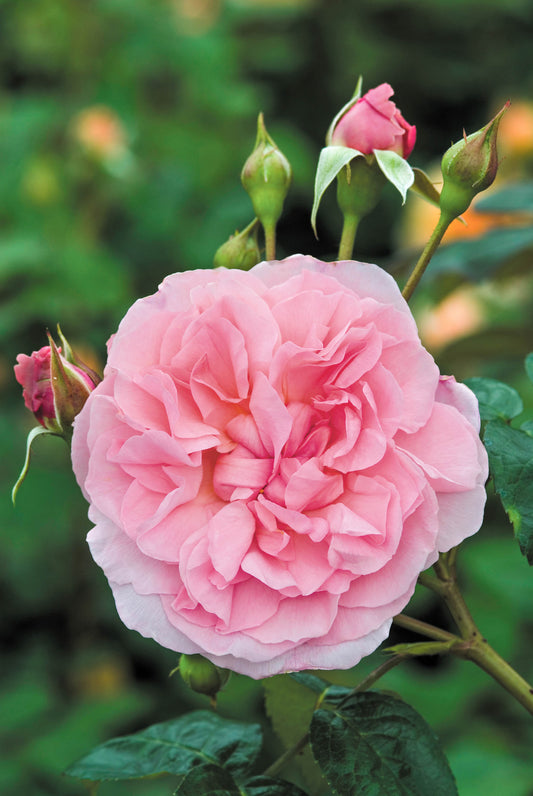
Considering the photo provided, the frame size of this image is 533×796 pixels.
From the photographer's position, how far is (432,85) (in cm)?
314

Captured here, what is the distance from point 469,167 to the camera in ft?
2.07

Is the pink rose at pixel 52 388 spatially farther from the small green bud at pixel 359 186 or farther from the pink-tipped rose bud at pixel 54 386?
the small green bud at pixel 359 186

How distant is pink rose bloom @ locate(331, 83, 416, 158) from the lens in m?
0.64

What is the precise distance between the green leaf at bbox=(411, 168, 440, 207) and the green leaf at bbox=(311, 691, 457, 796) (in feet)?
1.16

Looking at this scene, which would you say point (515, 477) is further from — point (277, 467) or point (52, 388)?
point (52, 388)

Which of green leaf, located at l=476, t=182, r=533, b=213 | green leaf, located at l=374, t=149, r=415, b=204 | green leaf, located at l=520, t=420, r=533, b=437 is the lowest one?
green leaf, located at l=476, t=182, r=533, b=213

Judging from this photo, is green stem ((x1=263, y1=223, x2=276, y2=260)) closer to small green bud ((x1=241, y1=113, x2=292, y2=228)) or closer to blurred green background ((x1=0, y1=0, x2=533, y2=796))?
small green bud ((x1=241, y1=113, x2=292, y2=228))

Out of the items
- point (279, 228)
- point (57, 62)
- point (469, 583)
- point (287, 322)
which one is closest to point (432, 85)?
point (279, 228)

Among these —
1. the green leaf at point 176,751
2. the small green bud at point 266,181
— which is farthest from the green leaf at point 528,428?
the green leaf at point 176,751

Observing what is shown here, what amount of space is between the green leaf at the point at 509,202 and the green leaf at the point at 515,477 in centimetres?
71

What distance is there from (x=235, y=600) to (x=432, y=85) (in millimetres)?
2882

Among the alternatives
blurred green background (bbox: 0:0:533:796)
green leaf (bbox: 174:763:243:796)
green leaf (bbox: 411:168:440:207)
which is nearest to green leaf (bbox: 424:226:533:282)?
→ blurred green background (bbox: 0:0:533:796)

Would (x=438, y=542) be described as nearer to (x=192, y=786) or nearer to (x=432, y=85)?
(x=192, y=786)

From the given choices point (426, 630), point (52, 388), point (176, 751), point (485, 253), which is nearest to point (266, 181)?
point (52, 388)
